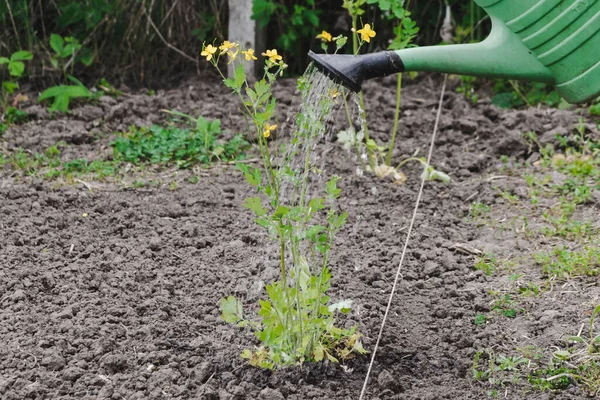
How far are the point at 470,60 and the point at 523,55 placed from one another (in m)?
0.13

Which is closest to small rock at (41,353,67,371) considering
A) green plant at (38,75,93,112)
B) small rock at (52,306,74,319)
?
small rock at (52,306,74,319)

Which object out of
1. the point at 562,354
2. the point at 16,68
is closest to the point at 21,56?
the point at 16,68

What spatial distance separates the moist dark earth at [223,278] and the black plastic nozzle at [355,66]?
0.57 metres

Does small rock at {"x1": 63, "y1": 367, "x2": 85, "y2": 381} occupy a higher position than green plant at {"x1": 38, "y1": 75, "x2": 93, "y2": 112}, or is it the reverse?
green plant at {"x1": 38, "y1": 75, "x2": 93, "y2": 112}

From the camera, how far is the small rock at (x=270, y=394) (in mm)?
2176

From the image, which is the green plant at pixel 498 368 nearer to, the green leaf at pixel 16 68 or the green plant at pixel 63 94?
the green plant at pixel 63 94

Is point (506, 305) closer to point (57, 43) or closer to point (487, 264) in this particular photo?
point (487, 264)

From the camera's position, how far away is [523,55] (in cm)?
209

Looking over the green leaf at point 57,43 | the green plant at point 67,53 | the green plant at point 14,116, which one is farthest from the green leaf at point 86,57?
the green plant at point 14,116

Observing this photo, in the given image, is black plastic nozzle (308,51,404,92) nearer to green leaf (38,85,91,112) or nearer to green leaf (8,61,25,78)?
green leaf (38,85,91,112)

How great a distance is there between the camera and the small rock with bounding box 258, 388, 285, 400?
85.7 inches

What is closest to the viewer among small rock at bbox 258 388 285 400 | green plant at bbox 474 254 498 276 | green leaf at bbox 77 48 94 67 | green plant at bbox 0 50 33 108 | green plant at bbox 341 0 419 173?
small rock at bbox 258 388 285 400

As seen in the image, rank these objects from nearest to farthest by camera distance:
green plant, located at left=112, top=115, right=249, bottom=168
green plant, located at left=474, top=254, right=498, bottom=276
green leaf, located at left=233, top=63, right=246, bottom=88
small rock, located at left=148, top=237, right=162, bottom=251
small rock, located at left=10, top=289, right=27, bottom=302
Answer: green leaf, located at left=233, top=63, right=246, bottom=88 → small rock, located at left=10, top=289, right=27, bottom=302 → green plant, located at left=474, top=254, right=498, bottom=276 → small rock, located at left=148, top=237, right=162, bottom=251 → green plant, located at left=112, top=115, right=249, bottom=168

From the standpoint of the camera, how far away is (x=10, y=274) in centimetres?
282
